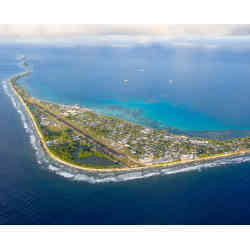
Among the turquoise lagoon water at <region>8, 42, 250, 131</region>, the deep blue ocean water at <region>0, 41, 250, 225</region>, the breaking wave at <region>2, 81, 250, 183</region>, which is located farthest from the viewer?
the turquoise lagoon water at <region>8, 42, 250, 131</region>

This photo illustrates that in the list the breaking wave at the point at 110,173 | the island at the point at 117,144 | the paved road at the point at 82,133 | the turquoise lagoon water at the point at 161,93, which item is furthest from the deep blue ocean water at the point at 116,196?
the turquoise lagoon water at the point at 161,93

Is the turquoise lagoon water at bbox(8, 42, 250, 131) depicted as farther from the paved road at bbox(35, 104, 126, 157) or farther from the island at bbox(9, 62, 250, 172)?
the paved road at bbox(35, 104, 126, 157)

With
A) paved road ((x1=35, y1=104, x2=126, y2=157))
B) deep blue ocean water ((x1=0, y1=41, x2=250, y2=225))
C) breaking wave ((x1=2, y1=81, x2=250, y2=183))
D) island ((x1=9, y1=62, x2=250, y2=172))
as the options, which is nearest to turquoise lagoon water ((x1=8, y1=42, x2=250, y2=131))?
island ((x1=9, y1=62, x2=250, y2=172))

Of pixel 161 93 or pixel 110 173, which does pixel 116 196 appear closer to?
pixel 110 173

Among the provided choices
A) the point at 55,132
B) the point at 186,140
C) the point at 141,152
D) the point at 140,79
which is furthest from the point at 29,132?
the point at 140,79

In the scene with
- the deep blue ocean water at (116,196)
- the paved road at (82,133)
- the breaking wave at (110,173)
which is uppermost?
the paved road at (82,133)

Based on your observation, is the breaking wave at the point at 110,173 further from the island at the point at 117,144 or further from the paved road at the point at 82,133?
the paved road at the point at 82,133

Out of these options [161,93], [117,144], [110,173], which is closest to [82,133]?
[117,144]

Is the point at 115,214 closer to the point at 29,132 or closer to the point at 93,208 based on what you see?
the point at 93,208

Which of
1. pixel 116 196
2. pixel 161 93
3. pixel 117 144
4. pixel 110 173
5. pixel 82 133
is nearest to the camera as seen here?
pixel 116 196
